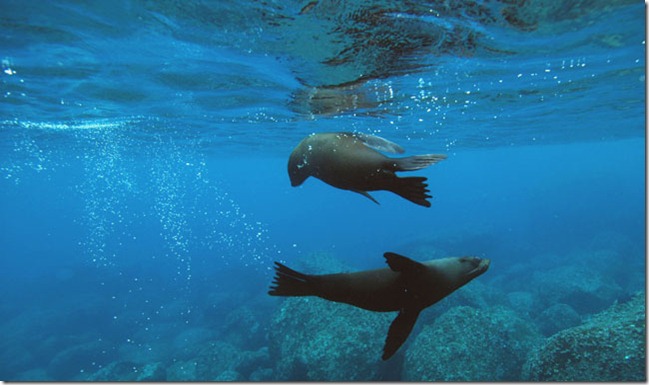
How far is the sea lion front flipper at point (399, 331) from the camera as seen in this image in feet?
7.13

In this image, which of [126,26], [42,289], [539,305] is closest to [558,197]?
[539,305]

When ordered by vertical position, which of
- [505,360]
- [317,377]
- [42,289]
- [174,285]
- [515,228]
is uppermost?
[505,360]

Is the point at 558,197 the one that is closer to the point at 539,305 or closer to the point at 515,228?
the point at 515,228

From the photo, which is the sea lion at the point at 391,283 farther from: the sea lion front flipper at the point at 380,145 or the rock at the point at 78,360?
the rock at the point at 78,360

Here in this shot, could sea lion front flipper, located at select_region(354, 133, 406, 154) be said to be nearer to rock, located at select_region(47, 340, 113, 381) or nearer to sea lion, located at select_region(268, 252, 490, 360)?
sea lion, located at select_region(268, 252, 490, 360)

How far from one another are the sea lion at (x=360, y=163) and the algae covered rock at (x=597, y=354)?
6840mm

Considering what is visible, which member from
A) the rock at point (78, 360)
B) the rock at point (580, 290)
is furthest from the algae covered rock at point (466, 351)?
the rock at point (78, 360)

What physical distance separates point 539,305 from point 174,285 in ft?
83.9

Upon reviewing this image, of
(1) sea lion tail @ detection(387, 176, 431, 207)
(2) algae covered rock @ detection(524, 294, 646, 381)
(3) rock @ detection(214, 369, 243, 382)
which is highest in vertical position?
(1) sea lion tail @ detection(387, 176, 431, 207)

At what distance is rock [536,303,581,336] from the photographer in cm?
1431

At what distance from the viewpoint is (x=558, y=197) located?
46.0 meters

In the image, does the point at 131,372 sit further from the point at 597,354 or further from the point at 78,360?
the point at 597,354

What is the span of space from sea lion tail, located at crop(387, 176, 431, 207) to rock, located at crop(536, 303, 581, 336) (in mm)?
15564

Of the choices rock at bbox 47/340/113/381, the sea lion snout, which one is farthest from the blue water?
the sea lion snout
